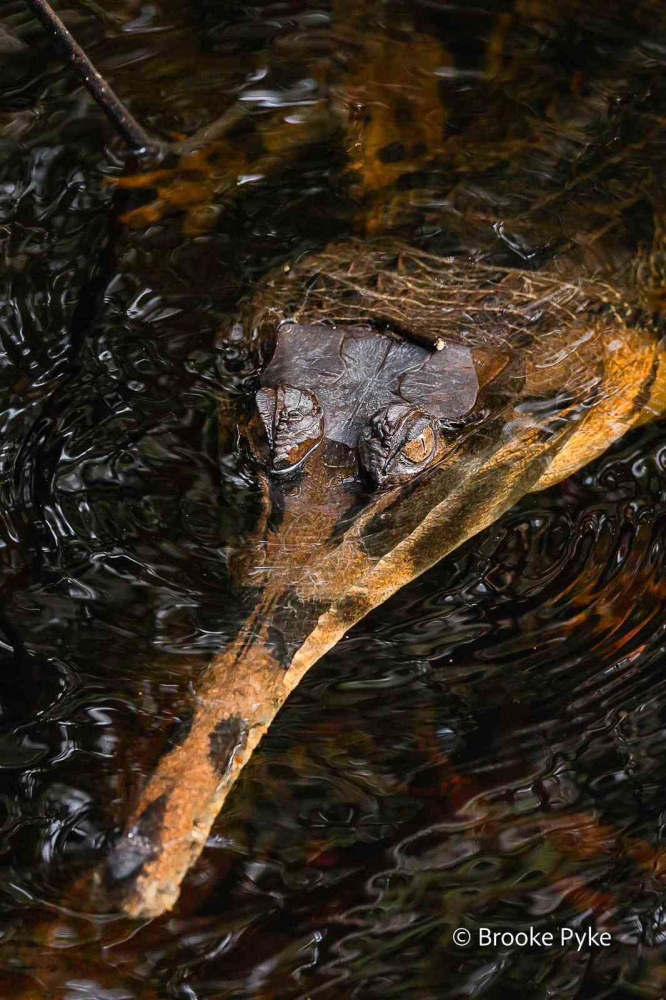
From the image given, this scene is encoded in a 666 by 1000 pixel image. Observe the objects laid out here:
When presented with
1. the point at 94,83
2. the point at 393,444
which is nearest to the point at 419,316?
the point at 393,444

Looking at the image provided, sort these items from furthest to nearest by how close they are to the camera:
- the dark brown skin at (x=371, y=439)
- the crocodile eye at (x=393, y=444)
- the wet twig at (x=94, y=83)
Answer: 1. the wet twig at (x=94, y=83)
2. the crocodile eye at (x=393, y=444)
3. the dark brown skin at (x=371, y=439)

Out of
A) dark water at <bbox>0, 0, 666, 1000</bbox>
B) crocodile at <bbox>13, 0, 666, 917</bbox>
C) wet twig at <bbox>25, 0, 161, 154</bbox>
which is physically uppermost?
wet twig at <bbox>25, 0, 161, 154</bbox>

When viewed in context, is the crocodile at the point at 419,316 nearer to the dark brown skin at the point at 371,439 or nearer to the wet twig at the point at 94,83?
the dark brown skin at the point at 371,439

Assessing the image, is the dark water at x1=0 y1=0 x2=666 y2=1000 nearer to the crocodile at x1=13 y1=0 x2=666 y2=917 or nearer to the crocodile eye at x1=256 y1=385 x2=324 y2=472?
the crocodile at x1=13 y1=0 x2=666 y2=917

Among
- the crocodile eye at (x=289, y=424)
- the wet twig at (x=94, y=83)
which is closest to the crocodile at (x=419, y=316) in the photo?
the crocodile eye at (x=289, y=424)

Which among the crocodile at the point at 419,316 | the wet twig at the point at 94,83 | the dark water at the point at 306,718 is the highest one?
the wet twig at the point at 94,83

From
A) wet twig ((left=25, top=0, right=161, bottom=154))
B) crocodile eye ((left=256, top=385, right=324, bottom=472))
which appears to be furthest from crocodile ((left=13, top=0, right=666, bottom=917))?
wet twig ((left=25, top=0, right=161, bottom=154))
